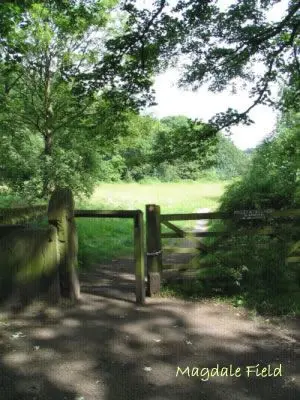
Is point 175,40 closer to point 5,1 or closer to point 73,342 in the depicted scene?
point 5,1

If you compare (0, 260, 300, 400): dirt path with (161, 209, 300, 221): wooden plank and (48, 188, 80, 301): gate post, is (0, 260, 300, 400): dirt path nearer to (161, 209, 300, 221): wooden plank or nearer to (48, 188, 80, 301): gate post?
(48, 188, 80, 301): gate post

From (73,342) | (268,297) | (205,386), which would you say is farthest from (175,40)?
(205,386)

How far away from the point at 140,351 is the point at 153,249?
9.00 feet

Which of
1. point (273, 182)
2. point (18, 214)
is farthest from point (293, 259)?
point (18, 214)

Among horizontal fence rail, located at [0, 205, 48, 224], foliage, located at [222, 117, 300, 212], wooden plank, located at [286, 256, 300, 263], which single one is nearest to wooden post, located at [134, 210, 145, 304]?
wooden plank, located at [286, 256, 300, 263]

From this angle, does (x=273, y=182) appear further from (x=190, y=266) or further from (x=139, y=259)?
(x=139, y=259)

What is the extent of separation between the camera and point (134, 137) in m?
23.5

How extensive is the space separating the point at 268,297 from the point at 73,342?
3.46 metres

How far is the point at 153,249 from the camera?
7.89 metres

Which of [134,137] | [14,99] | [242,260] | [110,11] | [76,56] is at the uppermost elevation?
[110,11]

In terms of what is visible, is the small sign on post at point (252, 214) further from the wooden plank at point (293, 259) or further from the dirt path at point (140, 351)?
the dirt path at point (140, 351)

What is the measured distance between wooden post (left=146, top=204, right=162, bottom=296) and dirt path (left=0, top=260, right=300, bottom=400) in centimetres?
41

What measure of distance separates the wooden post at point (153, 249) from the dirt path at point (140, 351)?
41cm

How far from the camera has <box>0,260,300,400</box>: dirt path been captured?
4.36 metres
